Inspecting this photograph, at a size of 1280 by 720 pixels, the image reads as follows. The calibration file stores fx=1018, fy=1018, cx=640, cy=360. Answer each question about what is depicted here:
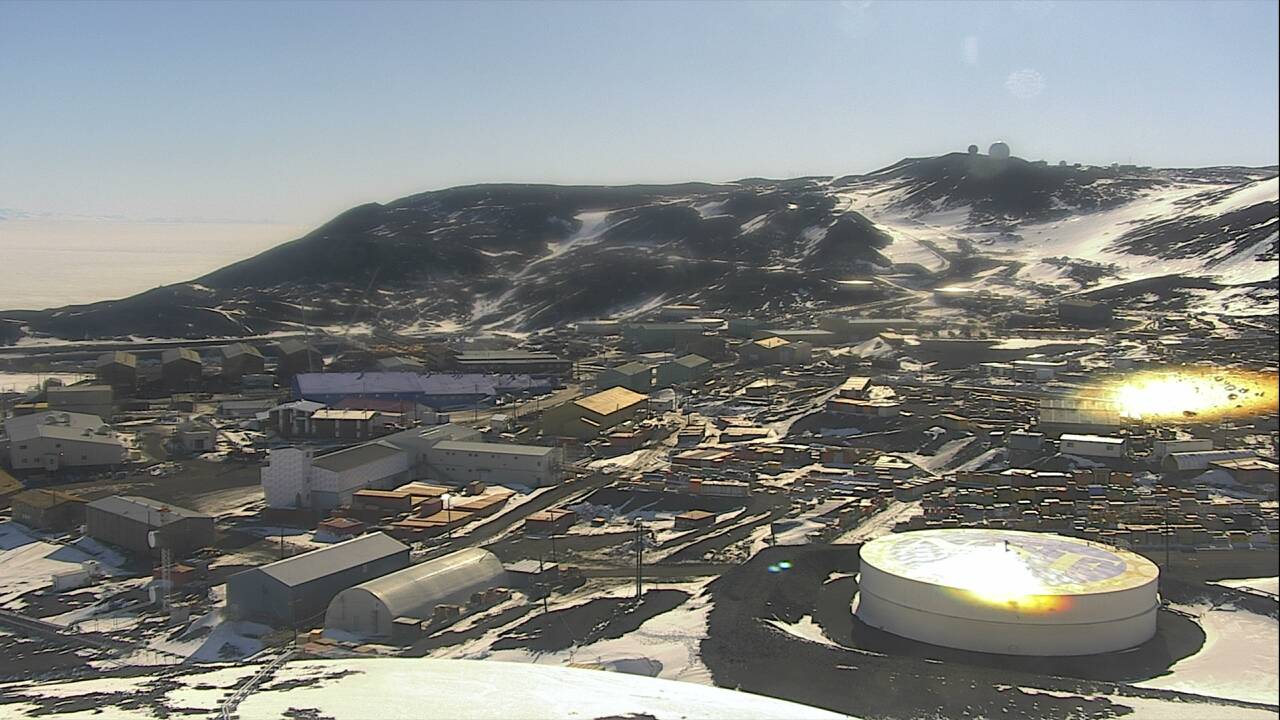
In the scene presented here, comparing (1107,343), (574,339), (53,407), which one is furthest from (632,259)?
(53,407)

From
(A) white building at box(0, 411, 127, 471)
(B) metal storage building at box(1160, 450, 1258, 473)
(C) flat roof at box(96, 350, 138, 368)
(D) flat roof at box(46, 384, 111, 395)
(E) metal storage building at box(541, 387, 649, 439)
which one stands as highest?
(C) flat roof at box(96, 350, 138, 368)

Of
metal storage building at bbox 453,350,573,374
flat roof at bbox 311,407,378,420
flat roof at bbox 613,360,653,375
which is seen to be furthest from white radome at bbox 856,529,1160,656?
metal storage building at bbox 453,350,573,374

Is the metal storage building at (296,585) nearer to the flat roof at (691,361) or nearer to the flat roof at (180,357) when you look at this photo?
the flat roof at (691,361)

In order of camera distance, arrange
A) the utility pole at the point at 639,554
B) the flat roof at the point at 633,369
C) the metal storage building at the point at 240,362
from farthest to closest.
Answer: the metal storage building at the point at 240,362, the flat roof at the point at 633,369, the utility pole at the point at 639,554

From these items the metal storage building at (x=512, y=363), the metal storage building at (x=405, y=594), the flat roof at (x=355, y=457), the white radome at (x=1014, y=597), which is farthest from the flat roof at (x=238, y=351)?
the white radome at (x=1014, y=597)

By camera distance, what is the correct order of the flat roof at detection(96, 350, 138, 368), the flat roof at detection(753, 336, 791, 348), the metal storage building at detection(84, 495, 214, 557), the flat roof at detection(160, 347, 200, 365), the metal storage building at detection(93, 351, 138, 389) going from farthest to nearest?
the flat roof at detection(753, 336, 791, 348), the flat roof at detection(160, 347, 200, 365), the flat roof at detection(96, 350, 138, 368), the metal storage building at detection(93, 351, 138, 389), the metal storage building at detection(84, 495, 214, 557)

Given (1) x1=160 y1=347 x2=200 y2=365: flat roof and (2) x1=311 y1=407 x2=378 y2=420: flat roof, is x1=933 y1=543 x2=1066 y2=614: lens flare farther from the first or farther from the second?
(1) x1=160 y1=347 x2=200 y2=365: flat roof
